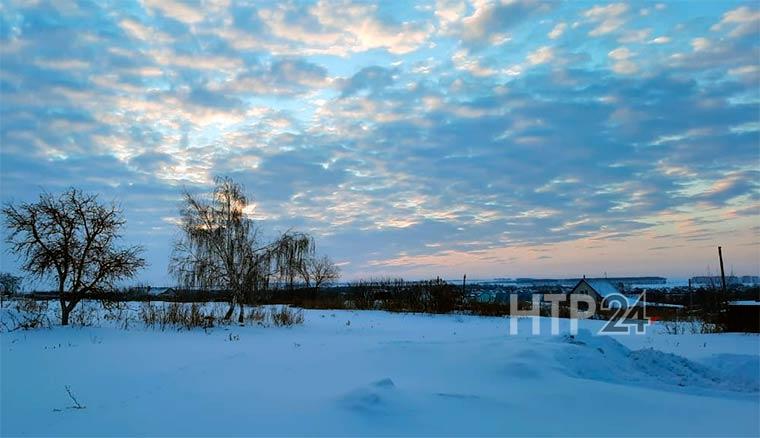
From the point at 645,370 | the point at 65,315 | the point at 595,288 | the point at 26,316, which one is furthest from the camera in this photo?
the point at 595,288

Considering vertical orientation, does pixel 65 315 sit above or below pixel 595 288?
below

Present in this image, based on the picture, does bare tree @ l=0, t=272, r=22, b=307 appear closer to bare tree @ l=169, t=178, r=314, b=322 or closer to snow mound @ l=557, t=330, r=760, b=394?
bare tree @ l=169, t=178, r=314, b=322

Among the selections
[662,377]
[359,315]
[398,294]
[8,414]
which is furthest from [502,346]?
[398,294]

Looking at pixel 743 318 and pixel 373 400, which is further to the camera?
pixel 743 318

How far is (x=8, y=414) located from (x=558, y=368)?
6.73m

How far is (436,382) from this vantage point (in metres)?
6.88

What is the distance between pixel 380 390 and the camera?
19.0 feet

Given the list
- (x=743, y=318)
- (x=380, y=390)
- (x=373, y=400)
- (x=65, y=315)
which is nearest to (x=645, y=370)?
(x=380, y=390)

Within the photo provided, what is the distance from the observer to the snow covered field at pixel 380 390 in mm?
5098

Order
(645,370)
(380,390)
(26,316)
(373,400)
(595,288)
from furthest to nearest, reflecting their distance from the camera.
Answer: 1. (595,288)
2. (26,316)
3. (645,370)
4. (380,390)
5. (373,400)

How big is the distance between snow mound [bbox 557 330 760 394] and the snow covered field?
3 centimetres

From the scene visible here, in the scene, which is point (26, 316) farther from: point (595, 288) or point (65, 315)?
point (595, 288)

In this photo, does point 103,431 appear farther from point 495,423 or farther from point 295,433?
point 495,423

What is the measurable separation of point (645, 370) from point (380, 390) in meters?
4.49
